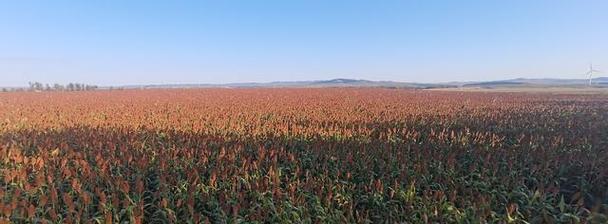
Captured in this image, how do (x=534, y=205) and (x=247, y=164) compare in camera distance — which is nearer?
(x=534, y=205)

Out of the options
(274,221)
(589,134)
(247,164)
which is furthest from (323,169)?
(589,134)

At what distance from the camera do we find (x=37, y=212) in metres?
3.84

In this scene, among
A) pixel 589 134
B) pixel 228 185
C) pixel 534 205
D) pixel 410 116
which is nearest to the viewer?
pixel 534 205

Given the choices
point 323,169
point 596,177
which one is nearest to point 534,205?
point 596,177

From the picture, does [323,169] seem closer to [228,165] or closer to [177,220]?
[228,165]

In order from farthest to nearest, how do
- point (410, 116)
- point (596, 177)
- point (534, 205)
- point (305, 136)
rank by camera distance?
point (410, 116) → point (305, 136) → point (596, 177) → point (534, 205)

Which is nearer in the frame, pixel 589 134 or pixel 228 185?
pixel 228 185

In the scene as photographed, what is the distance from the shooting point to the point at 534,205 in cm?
438

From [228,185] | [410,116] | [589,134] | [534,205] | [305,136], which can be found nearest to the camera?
[534,205]

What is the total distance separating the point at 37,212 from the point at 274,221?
2449mm

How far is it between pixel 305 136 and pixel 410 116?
5525mm

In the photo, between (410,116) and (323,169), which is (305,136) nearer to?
(323,169)

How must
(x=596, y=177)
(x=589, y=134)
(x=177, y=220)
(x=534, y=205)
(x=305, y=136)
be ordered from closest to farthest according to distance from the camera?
(x=177, y=220) < (x=534, y=205) < (x=596, y=177) < (x=305, y=136) < (x=589, y=134)

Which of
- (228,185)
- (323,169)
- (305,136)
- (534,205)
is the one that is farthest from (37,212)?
(534,205)
